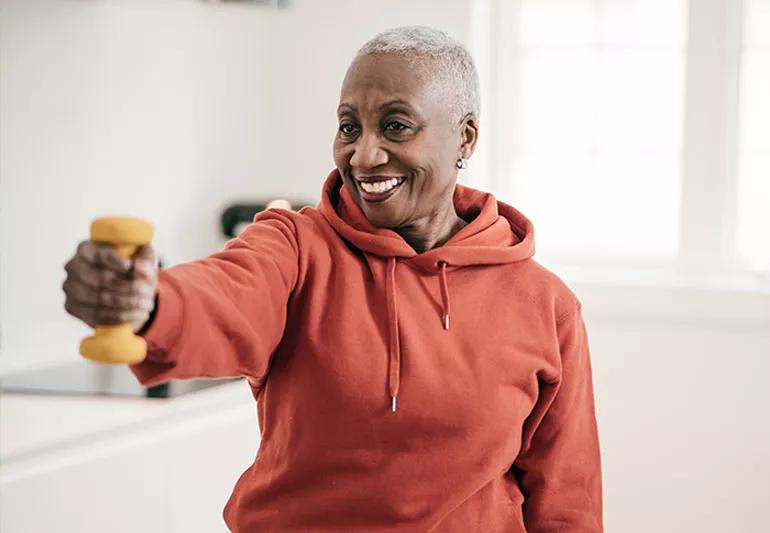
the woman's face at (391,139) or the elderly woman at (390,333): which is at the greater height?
the woman's face at (391,139)

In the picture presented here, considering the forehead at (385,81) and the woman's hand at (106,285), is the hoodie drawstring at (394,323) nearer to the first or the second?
the forehead at (385,81)

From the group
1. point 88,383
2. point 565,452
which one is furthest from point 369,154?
point 88,383

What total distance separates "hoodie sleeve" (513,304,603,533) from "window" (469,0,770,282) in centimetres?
147

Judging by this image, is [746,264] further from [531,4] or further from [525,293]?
[525,293]

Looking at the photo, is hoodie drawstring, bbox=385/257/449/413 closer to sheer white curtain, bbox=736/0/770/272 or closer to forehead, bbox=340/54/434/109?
forehead, bbox=340/54/434/109

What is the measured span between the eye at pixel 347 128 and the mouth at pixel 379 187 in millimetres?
58

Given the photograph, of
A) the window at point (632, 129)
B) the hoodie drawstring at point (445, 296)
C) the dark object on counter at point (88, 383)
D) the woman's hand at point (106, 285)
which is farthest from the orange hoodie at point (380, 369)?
the window at point (632, 129)

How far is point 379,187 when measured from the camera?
Answer: 1348 mm

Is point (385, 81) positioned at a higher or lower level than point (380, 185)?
Result: higher

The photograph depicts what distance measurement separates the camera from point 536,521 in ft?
5.11

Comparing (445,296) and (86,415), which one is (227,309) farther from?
(86,415)

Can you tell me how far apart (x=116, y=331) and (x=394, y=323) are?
45cm

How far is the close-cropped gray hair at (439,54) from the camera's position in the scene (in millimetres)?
1336

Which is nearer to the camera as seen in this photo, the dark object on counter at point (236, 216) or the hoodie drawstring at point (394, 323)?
the hoodie drawstring at point (394, 323)
